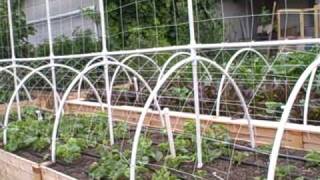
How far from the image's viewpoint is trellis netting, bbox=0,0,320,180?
3.11 meters

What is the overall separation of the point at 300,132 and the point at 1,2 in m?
7.19

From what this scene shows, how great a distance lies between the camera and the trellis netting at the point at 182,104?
311cm

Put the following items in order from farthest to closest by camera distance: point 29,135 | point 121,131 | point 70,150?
point 29,135 → point 121,131 → point 70,150

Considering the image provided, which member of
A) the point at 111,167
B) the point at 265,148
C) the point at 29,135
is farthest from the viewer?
the point at 29,135

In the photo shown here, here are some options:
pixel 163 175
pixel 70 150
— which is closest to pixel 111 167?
pixel 163 175

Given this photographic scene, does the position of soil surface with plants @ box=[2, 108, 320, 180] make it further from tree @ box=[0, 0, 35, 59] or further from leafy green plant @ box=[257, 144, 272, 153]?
tree @ box=[0, 0, 35, 59]

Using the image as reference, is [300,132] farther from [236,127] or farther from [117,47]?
[117,47]

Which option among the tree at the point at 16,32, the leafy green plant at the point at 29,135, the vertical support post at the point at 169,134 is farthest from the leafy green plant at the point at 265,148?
the tree at the point at 16,32

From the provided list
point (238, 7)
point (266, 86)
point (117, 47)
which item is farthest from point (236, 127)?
point (238, 7)

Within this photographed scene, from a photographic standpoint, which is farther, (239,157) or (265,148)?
(265,148)

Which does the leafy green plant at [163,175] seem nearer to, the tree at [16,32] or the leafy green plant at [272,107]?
the leafy green plant at [272,107]

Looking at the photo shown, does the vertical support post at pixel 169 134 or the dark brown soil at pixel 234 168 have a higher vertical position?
the vertical support post at pixel 169 134

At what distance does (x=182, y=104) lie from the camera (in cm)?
509

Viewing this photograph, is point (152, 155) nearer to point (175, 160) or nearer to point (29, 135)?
point (175, 160)
